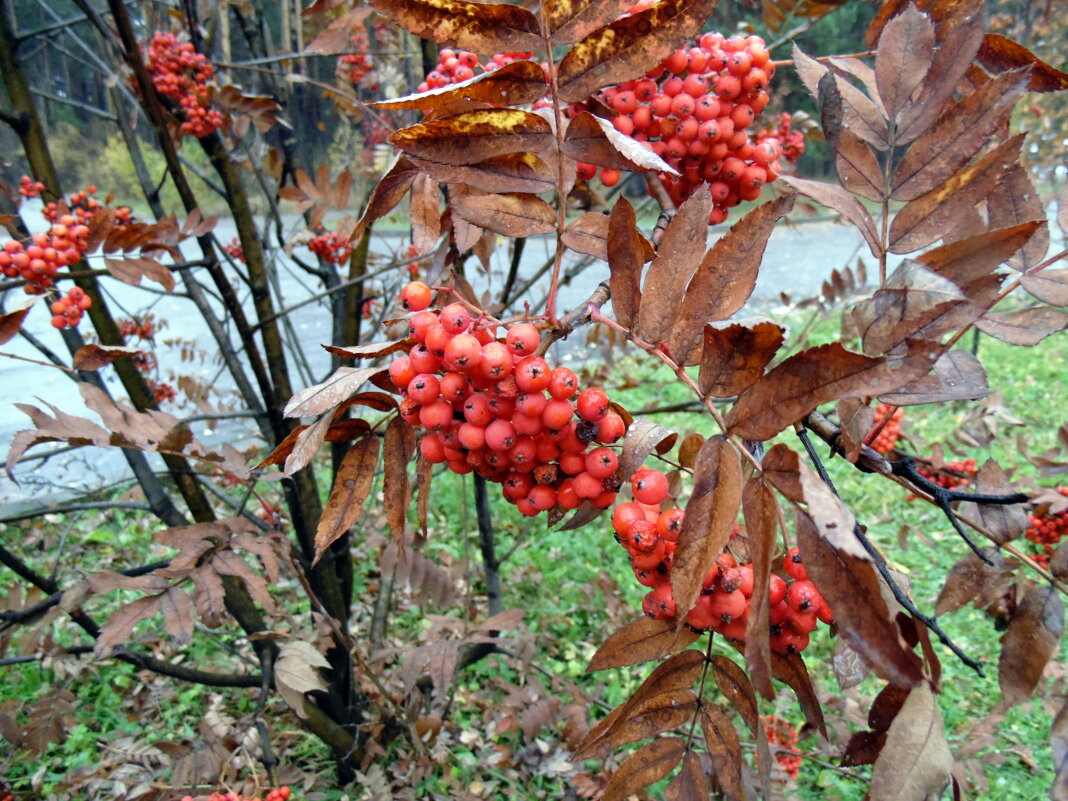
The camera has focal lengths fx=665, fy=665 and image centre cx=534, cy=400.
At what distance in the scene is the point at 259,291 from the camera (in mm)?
2082

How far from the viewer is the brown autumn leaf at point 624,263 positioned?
0.69 meters

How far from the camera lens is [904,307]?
0.58 m

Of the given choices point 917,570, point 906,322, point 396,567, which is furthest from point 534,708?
point 917,570

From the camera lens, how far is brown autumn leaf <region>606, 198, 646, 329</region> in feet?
2.25

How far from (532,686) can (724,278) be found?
1809 millimetres

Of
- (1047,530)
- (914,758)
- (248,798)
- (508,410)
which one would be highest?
(508,410)

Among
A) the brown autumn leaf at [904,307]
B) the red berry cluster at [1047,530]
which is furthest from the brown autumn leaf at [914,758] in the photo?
the red berry cluster at [1047,530]

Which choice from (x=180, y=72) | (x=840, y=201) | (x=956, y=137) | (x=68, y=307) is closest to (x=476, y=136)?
(x=840, y=201)

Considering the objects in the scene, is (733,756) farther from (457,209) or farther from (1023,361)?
(1023,361)

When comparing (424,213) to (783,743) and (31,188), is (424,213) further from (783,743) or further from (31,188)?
(783,743)

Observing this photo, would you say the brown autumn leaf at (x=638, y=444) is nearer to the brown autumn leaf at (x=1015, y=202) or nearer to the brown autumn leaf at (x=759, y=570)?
the brown autumn leaf at (x=759, y=570)

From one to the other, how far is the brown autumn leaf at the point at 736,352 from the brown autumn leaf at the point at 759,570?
93 millimetres

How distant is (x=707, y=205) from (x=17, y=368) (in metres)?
7.61

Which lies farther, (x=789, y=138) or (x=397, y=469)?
(x=789, y=138)
